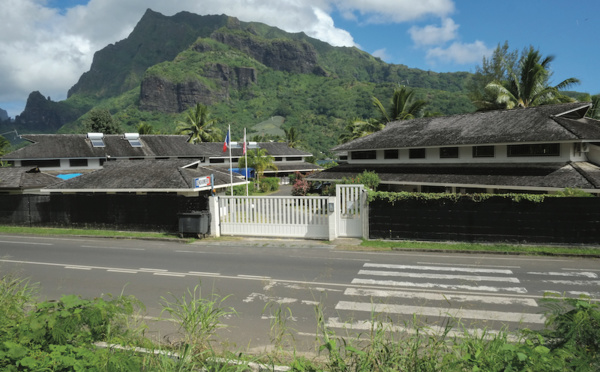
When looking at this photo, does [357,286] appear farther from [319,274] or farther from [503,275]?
[503,275]

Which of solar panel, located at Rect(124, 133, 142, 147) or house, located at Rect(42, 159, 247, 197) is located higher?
solar panel, located at Rect(124, 133, 142, 147)

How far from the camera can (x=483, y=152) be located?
85.7ft

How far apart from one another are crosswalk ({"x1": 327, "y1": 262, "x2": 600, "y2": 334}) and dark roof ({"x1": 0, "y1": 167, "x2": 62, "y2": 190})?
2626 centimetres

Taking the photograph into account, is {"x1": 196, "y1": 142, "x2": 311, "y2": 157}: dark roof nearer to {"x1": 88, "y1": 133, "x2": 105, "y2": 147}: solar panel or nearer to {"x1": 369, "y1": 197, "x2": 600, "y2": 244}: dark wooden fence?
{"x1": 88, "y1": 133, "x2": 105, "y2": 147}: solar panel

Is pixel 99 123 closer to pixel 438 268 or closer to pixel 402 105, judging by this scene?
pixel 402 105

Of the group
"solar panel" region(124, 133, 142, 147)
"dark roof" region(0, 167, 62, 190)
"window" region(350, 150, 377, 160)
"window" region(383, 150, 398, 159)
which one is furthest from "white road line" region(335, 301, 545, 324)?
"solar panel" region(124, 133, 142, 147)

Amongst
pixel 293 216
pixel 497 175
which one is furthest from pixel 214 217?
pixel 497 175

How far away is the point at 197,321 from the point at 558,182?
21.2m

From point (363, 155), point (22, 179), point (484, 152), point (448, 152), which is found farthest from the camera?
point (363, 155)

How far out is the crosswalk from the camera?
822 cm

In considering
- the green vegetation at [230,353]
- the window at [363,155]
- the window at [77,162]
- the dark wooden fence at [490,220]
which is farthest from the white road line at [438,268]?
the window at [77,162]

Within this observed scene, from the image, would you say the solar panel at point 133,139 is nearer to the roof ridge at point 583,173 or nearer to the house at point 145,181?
the house at point 145,181

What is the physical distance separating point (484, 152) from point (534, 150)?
304 cm

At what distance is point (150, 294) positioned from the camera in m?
10.3
